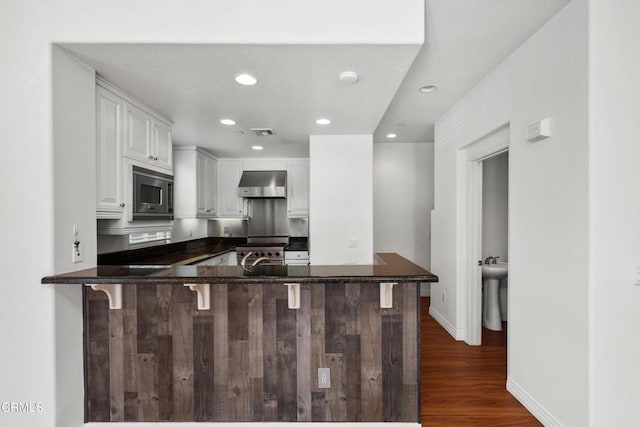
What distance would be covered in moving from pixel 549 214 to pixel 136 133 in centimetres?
318

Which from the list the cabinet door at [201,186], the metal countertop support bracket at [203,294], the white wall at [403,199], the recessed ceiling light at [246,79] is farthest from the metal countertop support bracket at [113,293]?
the white wall at [403,199]

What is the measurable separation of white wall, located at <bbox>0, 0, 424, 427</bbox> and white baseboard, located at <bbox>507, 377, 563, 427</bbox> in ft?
8.92

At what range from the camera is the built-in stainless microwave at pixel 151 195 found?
2.50 metres

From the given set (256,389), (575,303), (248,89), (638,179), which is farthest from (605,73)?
(256,389)

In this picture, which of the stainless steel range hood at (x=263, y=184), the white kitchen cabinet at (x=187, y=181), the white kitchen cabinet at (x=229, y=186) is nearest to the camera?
the white kitchen cabinet at (x=187, y=181)

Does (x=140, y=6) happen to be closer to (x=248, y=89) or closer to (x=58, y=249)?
(x=248, y=89)

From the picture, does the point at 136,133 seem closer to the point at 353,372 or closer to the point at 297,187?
the point at 353,372

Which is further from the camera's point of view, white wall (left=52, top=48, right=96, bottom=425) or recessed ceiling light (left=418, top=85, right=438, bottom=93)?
recessed ceiling light (left=418, top=85, right=438, bottom=93)

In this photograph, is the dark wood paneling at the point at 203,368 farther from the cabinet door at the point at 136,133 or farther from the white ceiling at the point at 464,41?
the white ceiling at the point at 464,41

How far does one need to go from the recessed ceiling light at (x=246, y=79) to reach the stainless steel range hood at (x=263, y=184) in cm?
247

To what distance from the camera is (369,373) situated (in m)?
1.95

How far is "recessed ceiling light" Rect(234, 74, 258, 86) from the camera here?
2.05 meters

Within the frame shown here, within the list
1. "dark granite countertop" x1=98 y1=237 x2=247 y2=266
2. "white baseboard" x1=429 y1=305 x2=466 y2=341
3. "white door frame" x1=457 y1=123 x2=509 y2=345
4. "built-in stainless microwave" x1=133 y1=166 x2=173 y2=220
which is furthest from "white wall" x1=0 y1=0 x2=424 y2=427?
"white baseboard" x1=429 y1=305 x2=466 y2=341

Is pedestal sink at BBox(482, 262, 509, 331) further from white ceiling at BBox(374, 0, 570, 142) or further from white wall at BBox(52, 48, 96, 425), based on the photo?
white wall at BBox(52, 48, 96, 425)
